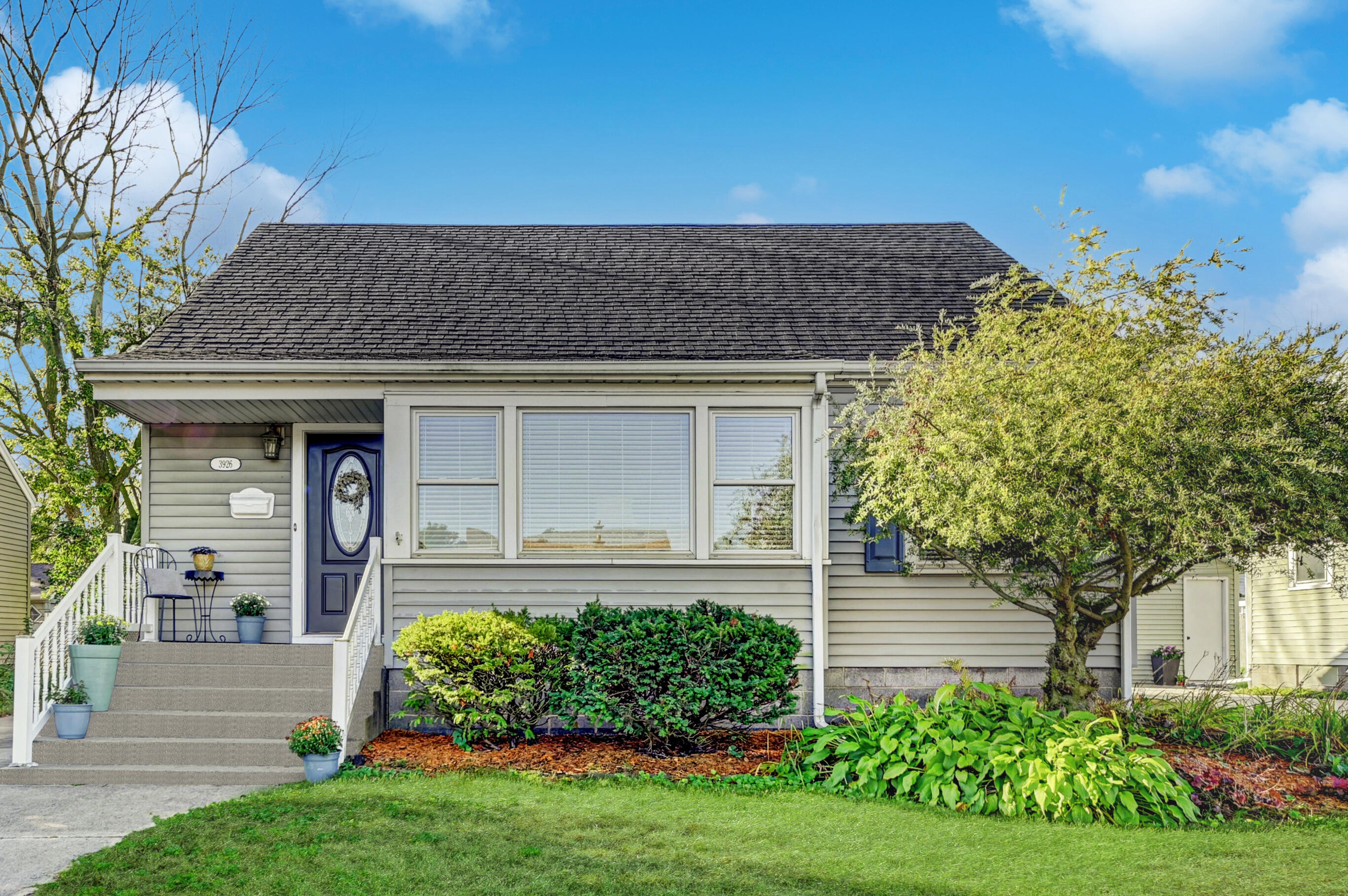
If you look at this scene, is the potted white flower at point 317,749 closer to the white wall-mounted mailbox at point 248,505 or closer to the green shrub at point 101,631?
the green shrub at point 101,631

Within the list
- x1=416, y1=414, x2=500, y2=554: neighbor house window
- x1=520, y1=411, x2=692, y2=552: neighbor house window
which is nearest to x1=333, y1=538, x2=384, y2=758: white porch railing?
x1=416, y1=414, x2=500, y2=554: neighbor house window

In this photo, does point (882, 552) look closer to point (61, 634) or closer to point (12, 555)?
point (61, 634)

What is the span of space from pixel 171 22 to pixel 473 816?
16.4m

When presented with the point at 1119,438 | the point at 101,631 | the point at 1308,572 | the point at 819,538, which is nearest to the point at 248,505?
the point at 101,631

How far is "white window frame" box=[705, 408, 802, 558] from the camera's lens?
7.97 meters

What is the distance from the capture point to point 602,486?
797 centimetres

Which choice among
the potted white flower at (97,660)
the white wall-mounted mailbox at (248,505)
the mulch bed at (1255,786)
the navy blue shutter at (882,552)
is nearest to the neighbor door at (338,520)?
the white wall-mounted mailbox at (248,505)

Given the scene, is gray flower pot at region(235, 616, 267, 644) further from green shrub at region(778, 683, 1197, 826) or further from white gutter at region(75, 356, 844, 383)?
green shrub at region(778, 683, 1197, 826)

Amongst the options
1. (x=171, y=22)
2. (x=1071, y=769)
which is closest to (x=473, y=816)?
(x=1071, y=769)

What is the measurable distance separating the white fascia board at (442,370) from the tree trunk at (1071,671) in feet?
8.73

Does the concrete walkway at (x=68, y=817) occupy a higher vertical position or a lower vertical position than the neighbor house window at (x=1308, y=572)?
lower

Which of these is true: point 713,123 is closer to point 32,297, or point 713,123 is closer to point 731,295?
point 731,295

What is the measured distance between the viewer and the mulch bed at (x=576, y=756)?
6.50m

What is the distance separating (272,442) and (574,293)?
3.32 meters
